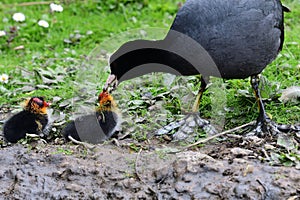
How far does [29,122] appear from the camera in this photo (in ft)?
18.5

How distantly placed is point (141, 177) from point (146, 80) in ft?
8.33

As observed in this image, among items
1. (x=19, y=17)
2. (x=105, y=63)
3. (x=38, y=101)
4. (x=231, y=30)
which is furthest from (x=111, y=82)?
(x=19, y=17)

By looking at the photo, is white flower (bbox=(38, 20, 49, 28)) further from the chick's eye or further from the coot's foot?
the coot's foot

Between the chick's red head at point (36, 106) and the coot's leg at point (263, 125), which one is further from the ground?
the coot's leg at point (263, 125)

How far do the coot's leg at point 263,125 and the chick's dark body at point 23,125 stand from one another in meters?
2.15

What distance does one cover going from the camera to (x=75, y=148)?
5188 mm

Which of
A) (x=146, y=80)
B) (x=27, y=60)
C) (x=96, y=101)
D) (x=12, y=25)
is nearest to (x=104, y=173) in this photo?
(x=96, y=101)

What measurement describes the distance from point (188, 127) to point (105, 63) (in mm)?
2545

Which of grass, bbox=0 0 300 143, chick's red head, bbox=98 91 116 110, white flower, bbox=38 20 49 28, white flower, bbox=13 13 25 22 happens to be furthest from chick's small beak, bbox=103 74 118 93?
white flower, bbox=13 13 25 22

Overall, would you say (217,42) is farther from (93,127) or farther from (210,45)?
(93,127)

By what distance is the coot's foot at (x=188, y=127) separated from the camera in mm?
5582

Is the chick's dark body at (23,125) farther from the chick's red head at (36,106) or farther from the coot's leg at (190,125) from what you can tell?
the coot's leg at (190,125)

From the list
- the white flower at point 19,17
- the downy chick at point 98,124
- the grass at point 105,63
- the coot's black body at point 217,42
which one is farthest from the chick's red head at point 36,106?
the white flower at point 19,17

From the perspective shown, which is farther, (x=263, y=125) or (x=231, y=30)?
(x=263, y=125)
